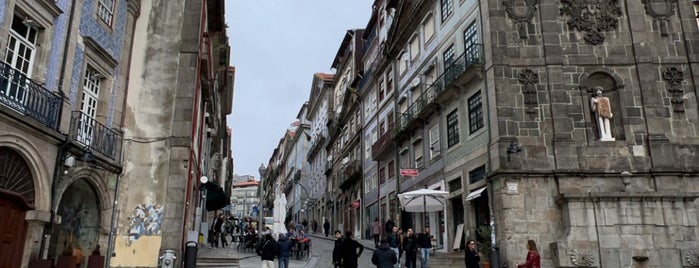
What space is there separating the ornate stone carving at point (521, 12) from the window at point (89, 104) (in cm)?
1261

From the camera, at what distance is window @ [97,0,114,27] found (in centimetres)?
1274

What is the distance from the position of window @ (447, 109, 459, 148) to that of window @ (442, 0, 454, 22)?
4125 millimetres

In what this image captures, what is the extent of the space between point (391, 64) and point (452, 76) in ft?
29.7

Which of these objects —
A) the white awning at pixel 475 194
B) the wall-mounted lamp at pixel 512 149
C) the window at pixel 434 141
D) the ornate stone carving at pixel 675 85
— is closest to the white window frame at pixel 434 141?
the window at pixel 434 141

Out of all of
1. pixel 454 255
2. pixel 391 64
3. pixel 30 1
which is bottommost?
pixel 454 255

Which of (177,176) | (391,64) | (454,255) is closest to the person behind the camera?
(177,176)

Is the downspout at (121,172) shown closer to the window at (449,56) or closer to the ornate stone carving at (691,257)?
the window at (449,56)

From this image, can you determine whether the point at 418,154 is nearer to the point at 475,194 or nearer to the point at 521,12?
the point at 475,194

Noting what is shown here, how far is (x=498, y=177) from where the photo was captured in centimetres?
1520

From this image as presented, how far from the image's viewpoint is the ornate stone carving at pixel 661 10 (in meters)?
16.7

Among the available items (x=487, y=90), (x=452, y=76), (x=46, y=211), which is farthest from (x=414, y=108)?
(x=46, y=211)

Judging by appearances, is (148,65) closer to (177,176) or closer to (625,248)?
(177,176)

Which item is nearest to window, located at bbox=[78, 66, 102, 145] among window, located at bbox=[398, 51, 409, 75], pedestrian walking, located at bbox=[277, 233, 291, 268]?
pedestrian walking, located at bbox=[277, 233, 291, 268]

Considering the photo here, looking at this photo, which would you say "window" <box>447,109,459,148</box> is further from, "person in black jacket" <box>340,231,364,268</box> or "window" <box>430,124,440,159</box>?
"person in black jacket" <box>340,231,364,268</box>
